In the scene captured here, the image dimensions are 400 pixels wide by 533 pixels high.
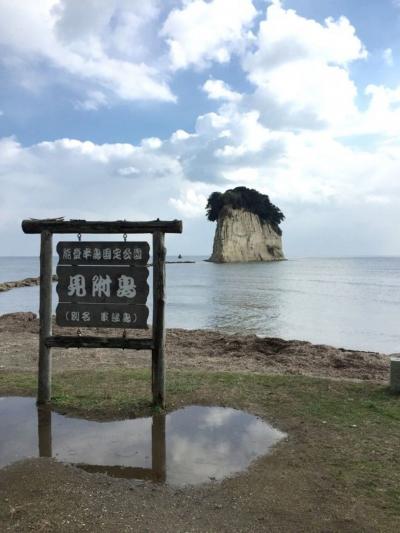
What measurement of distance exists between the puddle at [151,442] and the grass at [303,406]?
1.11ft

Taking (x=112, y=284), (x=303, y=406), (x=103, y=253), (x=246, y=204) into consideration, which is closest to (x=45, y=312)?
(x=112, y=284)

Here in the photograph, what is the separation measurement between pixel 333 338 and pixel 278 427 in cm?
1168

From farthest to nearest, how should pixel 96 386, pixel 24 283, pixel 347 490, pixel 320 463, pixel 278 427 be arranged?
pixel 24 283 → pixel 96 386 → pixel 278 427 → pixel 320 463 → pixel 347 490

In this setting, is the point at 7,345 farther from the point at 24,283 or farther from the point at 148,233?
the point at 24,283

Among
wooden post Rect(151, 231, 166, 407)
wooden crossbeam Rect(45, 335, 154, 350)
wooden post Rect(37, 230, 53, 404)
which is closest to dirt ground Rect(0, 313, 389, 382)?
wooden post Rect(37, 230, 53, 404)

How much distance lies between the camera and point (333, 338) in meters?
16.5

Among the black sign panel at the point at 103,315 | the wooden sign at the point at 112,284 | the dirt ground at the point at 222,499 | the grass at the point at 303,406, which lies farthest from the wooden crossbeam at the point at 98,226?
the dirt ground at the point at 222,499

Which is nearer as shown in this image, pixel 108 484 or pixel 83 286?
pixel 108 484

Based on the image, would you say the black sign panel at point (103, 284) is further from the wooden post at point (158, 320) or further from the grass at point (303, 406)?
the grass at point (303, 406)

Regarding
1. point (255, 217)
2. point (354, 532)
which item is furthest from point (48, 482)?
point (255, 217)

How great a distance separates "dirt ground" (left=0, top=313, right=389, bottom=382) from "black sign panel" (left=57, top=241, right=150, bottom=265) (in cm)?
348

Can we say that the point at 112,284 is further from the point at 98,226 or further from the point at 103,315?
the point at 98,226

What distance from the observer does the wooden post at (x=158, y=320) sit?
6.12 meters

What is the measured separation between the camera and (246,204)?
385 feet
